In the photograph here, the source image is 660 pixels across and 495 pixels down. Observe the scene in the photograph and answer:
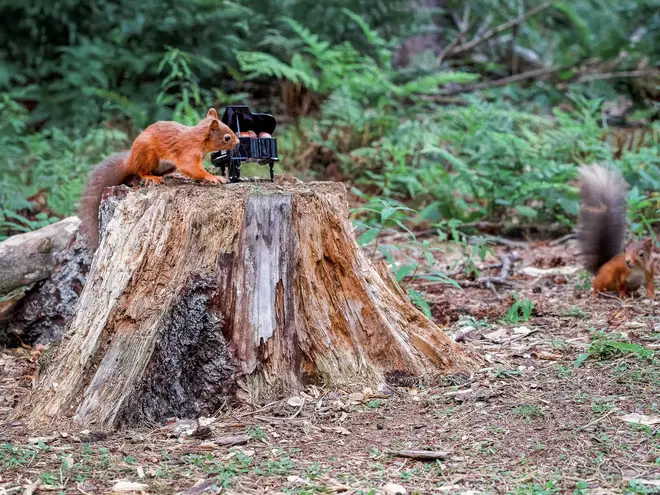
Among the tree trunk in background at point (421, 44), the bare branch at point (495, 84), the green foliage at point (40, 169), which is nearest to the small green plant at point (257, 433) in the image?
the green foliage at point (40, 169)

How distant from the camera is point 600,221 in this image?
4.90 meters

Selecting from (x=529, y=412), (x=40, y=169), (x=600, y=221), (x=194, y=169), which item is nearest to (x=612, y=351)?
(x=529, y=412)

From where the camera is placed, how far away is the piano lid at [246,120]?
11.5 ft

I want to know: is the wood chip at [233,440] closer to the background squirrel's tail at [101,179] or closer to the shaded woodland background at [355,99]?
the background squirrel's tail at [101,179]

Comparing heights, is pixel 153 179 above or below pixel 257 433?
above

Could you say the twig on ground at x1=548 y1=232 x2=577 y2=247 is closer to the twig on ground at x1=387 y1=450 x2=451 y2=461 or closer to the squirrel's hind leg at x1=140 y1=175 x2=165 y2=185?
the squirrel's hind leg at x1=140 y1=175 x2=165 y2=185

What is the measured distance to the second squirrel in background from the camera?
4.54 m

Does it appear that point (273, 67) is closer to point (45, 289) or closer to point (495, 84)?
point (495, 84)

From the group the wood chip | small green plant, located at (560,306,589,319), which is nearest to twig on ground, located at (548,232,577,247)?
small green plant, located at (560,306,589,319)

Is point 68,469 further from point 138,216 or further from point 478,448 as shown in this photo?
point 478,448

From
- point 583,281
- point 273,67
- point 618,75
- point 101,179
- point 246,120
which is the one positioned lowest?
point 583,281

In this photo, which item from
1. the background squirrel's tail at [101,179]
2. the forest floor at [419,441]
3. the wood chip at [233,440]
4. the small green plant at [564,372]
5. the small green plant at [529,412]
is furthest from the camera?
the background squirrel's tail at [101,179]

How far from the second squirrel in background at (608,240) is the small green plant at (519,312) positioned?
69 centimetres

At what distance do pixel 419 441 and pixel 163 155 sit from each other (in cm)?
176
